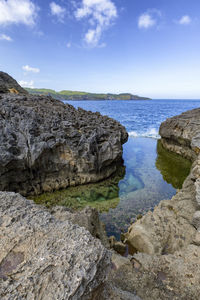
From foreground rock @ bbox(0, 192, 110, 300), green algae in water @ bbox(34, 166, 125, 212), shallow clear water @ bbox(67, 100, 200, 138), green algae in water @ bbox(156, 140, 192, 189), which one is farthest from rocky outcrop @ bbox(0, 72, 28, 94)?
shallow clear water @ bbox(67, 100, 200, 138)

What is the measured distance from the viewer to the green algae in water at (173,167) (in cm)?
1526

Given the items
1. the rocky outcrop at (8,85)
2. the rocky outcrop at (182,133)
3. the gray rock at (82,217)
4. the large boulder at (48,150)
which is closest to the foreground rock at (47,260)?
the gray rock at (82,217)

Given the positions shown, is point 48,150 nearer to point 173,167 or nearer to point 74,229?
point 74,229

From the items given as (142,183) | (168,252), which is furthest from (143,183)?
(168,252)

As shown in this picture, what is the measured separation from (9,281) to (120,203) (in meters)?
10.0

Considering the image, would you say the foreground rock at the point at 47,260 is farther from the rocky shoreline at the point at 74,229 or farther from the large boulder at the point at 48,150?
the large boulder at the point at 48,150

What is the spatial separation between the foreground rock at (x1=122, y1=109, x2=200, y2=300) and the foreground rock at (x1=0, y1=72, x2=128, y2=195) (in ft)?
21.8

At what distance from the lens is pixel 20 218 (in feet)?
11.6

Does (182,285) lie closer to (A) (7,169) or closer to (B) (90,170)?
(B) (90,170)

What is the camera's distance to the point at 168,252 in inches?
249

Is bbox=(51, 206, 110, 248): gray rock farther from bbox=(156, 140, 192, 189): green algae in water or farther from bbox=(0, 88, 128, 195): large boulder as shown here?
bbox=(156, 140, 192, 189): green algae in water

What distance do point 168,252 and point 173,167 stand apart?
43.7 ft

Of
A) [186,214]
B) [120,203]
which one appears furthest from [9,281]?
[120,203]

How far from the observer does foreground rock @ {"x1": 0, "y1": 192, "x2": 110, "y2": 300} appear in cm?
226
